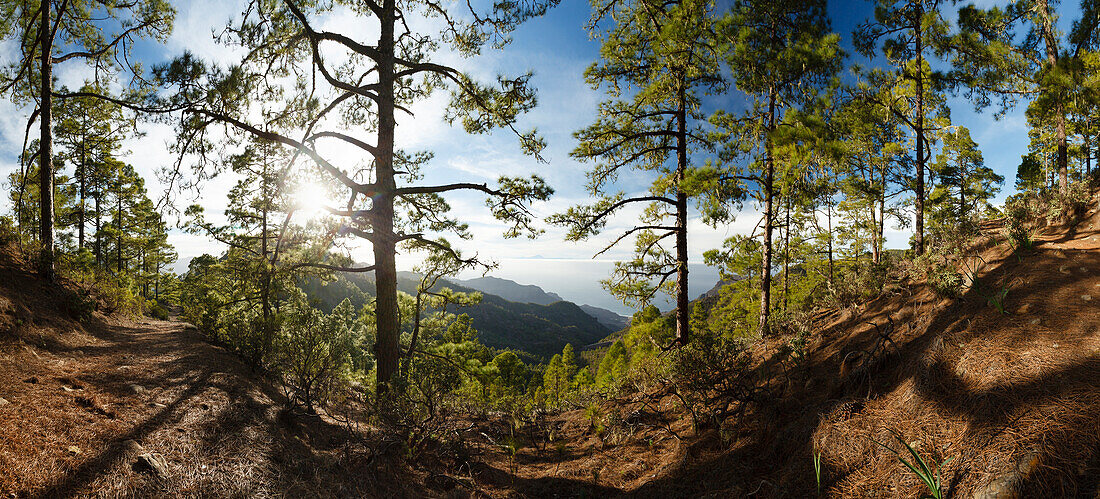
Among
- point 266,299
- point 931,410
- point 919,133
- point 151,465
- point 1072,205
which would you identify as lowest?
point 151,465

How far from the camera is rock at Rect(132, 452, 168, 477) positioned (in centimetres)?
297

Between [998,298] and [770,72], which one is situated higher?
[770,72]

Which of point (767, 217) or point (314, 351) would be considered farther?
point (767, 217)

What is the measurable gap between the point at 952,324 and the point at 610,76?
751 centimetres

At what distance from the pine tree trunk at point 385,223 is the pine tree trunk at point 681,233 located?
20.2 ft

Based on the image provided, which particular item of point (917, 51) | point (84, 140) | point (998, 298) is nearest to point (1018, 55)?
point (917, 51)

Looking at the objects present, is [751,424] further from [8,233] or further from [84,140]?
[84,140]

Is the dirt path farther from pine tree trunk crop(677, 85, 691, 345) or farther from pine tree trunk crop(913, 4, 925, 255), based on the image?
pine tree trunk crop(913, 4, 925, 255)

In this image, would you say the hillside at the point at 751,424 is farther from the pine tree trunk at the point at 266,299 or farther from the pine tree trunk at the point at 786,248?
the pine tree trunk at the point at 786,248

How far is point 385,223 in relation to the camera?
680cm

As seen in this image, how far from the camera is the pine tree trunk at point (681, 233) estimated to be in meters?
8.56

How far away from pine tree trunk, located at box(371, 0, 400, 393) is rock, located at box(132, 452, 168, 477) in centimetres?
353

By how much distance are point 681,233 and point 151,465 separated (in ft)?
28.9

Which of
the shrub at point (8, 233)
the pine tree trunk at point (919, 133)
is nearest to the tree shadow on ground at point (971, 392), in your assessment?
the pine tree trunk at point (919, 133)
